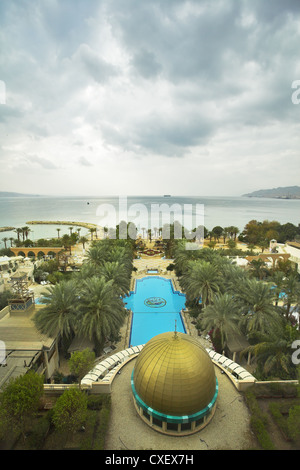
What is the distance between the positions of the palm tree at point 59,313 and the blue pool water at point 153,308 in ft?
23.9

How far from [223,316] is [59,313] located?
45.9 feet

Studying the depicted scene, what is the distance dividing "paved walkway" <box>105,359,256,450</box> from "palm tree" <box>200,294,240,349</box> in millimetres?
5788

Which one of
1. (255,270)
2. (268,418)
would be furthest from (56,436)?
(255,270)

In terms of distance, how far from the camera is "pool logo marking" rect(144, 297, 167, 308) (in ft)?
105

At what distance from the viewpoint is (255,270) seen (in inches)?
1480

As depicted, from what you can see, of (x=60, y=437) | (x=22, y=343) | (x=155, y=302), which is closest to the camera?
(x=60, y=437)

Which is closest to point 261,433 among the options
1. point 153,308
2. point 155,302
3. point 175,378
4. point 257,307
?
point 175,378

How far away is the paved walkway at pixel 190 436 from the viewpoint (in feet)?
37.8

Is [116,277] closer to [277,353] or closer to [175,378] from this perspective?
[175,378]

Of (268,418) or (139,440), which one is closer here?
(139,440)

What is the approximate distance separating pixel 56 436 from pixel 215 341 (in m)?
15.1

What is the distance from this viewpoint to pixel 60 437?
1202 centimetres

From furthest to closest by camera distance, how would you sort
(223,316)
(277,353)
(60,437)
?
1. (223,316)
2. (277,353)
3. (60,437)

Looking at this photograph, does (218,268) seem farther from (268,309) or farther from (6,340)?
(6,340)
